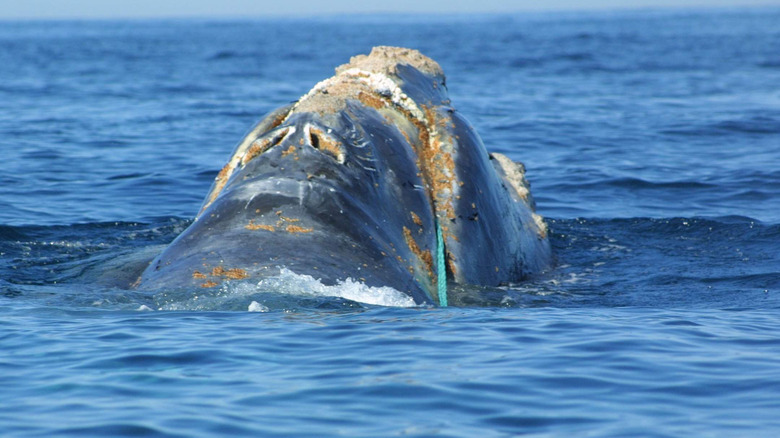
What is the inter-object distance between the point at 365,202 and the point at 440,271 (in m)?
0.75

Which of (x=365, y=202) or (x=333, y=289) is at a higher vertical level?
(x=365, y=202)

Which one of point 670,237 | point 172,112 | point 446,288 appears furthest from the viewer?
point 172,112

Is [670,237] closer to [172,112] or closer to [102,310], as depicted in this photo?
[102,310]

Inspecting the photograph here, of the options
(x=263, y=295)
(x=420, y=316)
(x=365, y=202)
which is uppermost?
(x=365, y=202)

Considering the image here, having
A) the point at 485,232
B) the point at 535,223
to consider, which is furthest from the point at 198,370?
the point at 535,223

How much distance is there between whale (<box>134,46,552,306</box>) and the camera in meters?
6.11

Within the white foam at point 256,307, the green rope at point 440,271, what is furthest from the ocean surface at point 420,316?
the green rope at point 440,271

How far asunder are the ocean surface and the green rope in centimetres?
15

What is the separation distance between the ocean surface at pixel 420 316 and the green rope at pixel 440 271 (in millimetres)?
152

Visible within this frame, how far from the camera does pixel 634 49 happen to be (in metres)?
48.0

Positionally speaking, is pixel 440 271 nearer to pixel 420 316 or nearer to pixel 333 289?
pixel 420 316

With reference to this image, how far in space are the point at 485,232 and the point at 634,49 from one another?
140 feet

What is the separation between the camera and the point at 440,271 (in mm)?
6938

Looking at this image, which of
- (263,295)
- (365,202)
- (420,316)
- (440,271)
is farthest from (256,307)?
(440,271)
